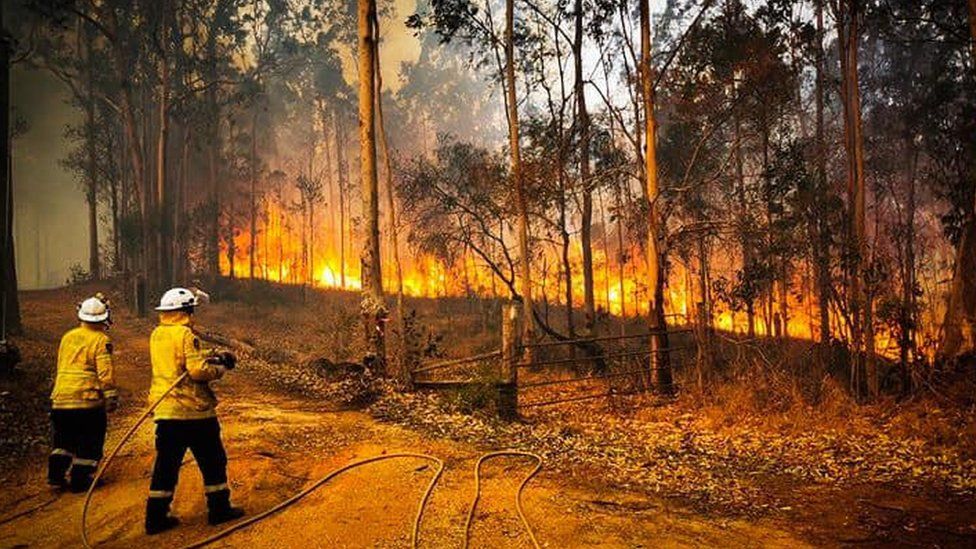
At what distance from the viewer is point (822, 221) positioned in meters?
17.1

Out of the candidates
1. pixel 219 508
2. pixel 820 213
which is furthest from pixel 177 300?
pixel 820 213

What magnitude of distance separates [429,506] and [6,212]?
1248 cm

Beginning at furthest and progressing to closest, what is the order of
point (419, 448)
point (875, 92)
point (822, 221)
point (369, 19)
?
point (875, 92) < point (822, 221) < point (369, 19) < point (419, 448)

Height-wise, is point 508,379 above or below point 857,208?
below

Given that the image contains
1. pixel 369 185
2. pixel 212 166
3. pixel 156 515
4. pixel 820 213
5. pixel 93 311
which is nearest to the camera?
pixel 156 515

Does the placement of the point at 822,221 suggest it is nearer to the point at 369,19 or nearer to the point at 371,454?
the point at 369,19

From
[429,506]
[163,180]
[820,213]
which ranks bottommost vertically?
[429,506]

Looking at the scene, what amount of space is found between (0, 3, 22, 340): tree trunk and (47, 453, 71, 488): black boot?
27.1 ft

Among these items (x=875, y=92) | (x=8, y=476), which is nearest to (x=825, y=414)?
(x=8, y=476)

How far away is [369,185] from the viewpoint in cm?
1248

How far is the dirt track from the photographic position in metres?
4.72

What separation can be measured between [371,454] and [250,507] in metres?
1.86

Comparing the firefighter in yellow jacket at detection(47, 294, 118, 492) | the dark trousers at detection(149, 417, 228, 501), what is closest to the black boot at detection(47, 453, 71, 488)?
the firefighter in yellow jacket at detection(47, 294, 118, 492)

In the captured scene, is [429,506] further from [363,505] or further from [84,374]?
[84,374]
